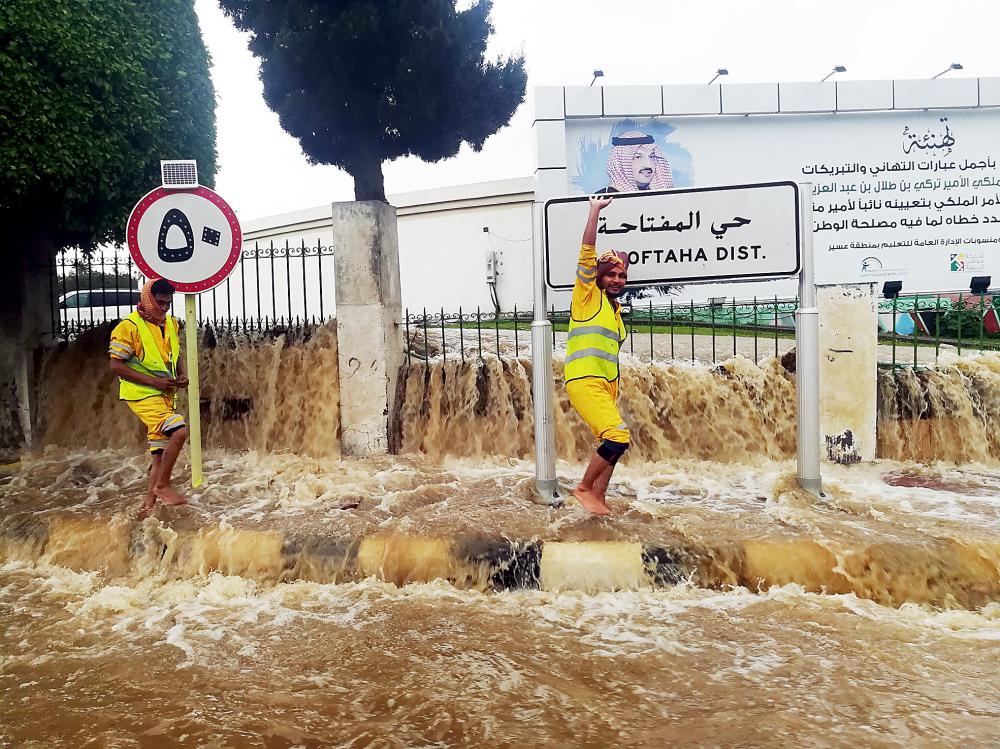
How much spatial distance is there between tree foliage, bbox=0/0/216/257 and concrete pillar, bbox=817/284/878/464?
639 centimetres

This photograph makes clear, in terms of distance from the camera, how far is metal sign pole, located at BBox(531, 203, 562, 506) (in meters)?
5.73

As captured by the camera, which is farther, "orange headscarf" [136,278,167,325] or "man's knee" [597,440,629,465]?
"orange headscarf" [136,278,167,325]

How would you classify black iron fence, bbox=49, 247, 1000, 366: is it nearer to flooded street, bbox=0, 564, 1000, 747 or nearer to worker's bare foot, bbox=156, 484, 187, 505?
worker's bare foot, bbox=156, 484, 187, 505

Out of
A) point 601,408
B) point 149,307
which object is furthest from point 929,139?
point 149,307

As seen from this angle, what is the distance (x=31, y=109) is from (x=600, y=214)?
4761mm

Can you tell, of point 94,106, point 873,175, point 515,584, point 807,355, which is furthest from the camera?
point 873,175

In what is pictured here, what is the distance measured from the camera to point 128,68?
22.1 feet

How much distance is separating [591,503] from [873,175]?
12250mm

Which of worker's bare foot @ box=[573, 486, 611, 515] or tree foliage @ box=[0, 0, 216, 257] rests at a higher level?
tree foliage @ box=[0, 0, 216, 257]

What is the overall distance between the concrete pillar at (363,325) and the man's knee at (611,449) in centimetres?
304

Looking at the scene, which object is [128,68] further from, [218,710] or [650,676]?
[650,676]

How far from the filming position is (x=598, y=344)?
526cm

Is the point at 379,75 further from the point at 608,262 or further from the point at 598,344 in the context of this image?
the point at 598,344

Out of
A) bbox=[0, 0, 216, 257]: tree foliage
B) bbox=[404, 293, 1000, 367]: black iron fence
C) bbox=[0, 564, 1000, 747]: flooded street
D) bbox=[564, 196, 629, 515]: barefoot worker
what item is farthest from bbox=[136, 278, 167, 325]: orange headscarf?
bbox=[564, 196, 629, 515]: barefoot worker
